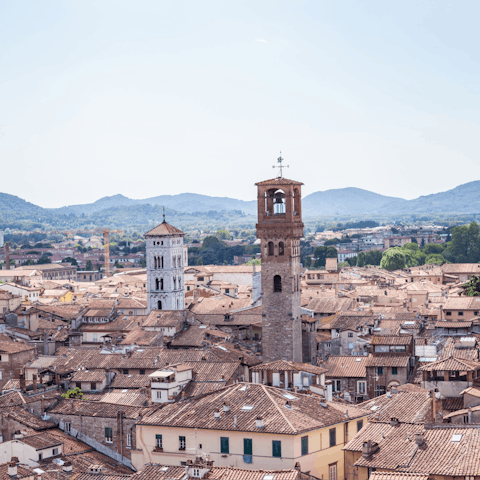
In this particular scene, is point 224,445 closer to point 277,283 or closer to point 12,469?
point 12,469

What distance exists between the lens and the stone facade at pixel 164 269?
266 feet

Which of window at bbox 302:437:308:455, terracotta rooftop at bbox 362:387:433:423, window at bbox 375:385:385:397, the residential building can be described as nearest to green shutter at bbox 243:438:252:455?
the residential building

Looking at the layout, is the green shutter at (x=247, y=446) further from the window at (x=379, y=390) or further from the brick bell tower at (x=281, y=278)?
the brick bell tower at (x=281, y=278)

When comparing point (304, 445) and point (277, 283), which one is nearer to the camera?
point (304, 445)

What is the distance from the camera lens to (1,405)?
132 feet

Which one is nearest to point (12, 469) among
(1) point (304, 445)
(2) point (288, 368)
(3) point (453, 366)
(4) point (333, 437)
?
(1) point (304, 445)

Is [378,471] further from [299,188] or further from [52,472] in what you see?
[299,188]

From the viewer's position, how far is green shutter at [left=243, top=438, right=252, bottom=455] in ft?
103

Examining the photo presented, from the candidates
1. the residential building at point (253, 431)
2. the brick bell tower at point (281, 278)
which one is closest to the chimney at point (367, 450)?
the residential building at point (253, 431)

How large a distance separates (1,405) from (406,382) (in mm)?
19359

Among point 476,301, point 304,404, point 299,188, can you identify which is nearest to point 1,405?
point 304,404

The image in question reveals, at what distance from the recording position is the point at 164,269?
82.0m

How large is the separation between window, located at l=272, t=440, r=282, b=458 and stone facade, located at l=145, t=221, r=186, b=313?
49.6 metres

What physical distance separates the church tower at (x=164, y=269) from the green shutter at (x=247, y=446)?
160 ft
